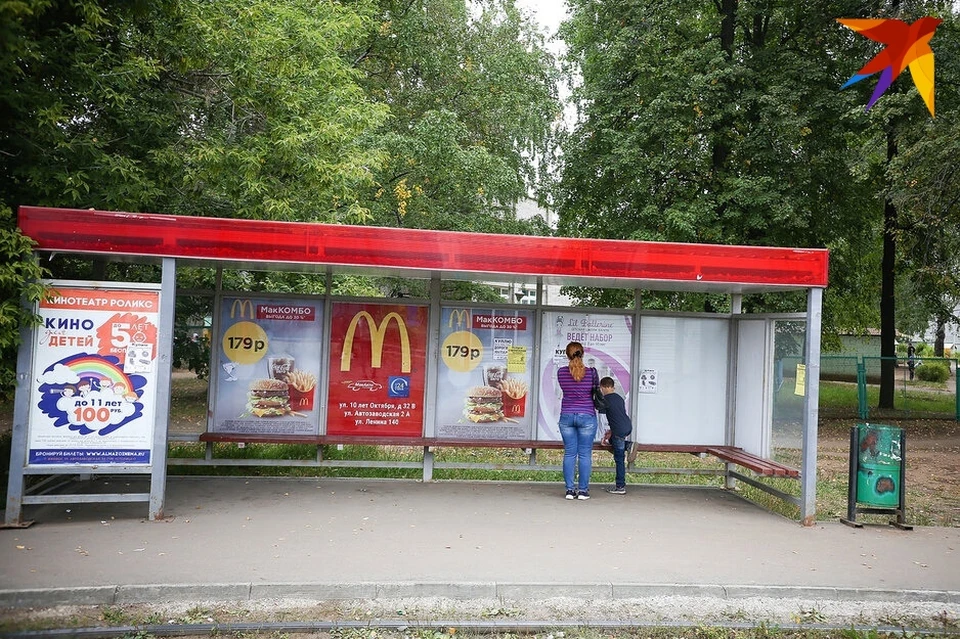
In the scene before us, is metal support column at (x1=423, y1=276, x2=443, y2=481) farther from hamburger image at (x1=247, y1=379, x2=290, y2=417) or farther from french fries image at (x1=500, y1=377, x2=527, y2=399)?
hamburger image at (x1=247, y1=379, x2=290, y2=417)

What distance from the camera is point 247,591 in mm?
6121

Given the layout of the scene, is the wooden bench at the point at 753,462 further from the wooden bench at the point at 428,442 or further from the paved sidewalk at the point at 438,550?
the paved sidewalk at the point at 438,550

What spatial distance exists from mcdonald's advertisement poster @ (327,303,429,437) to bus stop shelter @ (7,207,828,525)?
0.02 meters

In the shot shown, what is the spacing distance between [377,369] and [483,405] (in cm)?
149

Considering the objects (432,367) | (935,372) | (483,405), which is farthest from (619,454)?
(935,372)

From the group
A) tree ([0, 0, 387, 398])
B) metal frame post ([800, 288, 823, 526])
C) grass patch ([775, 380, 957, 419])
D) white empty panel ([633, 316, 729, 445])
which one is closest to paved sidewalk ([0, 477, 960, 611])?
metal frame post ([800, 288, 823, 526])

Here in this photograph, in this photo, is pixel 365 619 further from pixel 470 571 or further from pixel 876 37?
pixel 876 37

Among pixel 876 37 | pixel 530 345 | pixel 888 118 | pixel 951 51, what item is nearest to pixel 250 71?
pixel 530 345

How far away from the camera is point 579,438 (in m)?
9.77

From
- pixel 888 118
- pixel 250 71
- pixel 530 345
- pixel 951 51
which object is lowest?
pixel 530 345

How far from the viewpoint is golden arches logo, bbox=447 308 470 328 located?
1075 cm

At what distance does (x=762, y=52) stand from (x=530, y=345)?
1394 centimetres

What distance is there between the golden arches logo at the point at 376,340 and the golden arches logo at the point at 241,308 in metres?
1.29

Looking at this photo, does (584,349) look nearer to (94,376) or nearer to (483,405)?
(483,405)
